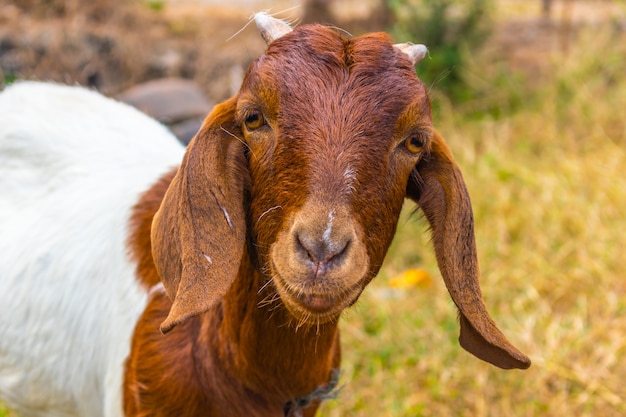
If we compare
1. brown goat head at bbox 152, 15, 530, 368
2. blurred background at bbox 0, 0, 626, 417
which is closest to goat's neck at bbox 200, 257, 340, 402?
brown goat head at bbox 152, 15, 530, 368

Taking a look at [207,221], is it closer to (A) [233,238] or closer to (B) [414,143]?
(A) [233,238]

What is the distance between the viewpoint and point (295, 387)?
2.68 meters

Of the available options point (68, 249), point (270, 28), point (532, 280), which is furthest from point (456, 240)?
point (532, 280)

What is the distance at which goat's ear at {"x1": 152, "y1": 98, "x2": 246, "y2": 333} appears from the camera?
7.41ft

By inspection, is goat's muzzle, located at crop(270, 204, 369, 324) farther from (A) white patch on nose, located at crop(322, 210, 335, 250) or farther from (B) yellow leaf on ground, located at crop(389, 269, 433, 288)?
(B) yellow leaf on ground, located at crop(389, 269, 433, 288)

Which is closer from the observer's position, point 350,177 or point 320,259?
point 320,259

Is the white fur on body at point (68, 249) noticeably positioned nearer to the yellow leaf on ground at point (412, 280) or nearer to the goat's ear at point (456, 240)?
the goat's ear at point (456, 240)

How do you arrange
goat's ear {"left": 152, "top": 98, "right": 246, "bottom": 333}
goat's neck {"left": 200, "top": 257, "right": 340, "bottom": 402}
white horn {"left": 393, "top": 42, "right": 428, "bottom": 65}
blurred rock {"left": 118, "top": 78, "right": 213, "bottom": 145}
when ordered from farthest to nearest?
1. blurred rock {"left": 118, "top": 78, "right": 213, "bottom": 145}
2. goat's neck {"left": 200, "top": 257, "right": 340, "bottom": 402}
3. white horn {"left": 393, "top": 42, "right": 428, "bottom": 65}
4. goat's ear {"left": 152, "top": 98, "right": 246, "bottom": 333}

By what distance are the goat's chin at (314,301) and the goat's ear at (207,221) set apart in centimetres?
19

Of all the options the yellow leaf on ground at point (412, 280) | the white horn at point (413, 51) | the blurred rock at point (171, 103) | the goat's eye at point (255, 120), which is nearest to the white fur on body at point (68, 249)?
the goat's eye at point (255, 120)

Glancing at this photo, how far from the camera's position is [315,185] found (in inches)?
82.4

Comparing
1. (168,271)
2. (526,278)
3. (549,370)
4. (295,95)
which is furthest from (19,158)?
(526,278)

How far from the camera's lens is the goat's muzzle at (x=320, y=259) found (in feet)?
6.59

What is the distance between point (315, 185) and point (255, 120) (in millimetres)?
307
